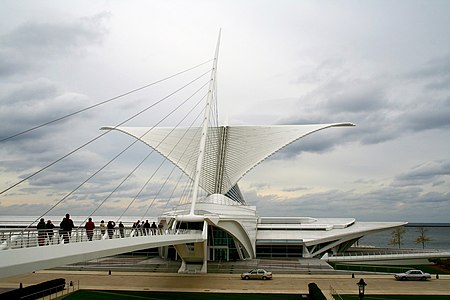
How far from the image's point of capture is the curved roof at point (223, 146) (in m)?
47.2

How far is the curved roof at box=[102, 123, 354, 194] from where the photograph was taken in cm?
4725

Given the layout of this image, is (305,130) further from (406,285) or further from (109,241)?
(109,241)

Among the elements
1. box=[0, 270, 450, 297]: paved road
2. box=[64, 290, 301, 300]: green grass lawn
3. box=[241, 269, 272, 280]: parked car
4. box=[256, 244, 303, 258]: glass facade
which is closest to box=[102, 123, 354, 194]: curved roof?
box=[256, 244, 303, 258]: glass facade

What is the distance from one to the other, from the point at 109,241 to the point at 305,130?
1381 inches

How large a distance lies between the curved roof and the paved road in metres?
15.2

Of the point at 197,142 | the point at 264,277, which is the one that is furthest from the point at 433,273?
the point at 197,142

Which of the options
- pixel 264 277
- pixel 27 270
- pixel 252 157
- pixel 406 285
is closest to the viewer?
pixel 27 270

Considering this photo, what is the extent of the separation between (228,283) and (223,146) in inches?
885

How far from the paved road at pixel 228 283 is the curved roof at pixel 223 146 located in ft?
49.7

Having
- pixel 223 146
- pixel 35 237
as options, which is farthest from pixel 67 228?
pixel 223 146

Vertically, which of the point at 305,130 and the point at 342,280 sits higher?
the point at 305,130

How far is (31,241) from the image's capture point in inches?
522

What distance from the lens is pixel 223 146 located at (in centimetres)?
5053

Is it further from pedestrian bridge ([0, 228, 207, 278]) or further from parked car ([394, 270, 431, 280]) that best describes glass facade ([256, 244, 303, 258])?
pedestrian bridge ([0, 228, 207, 278])
